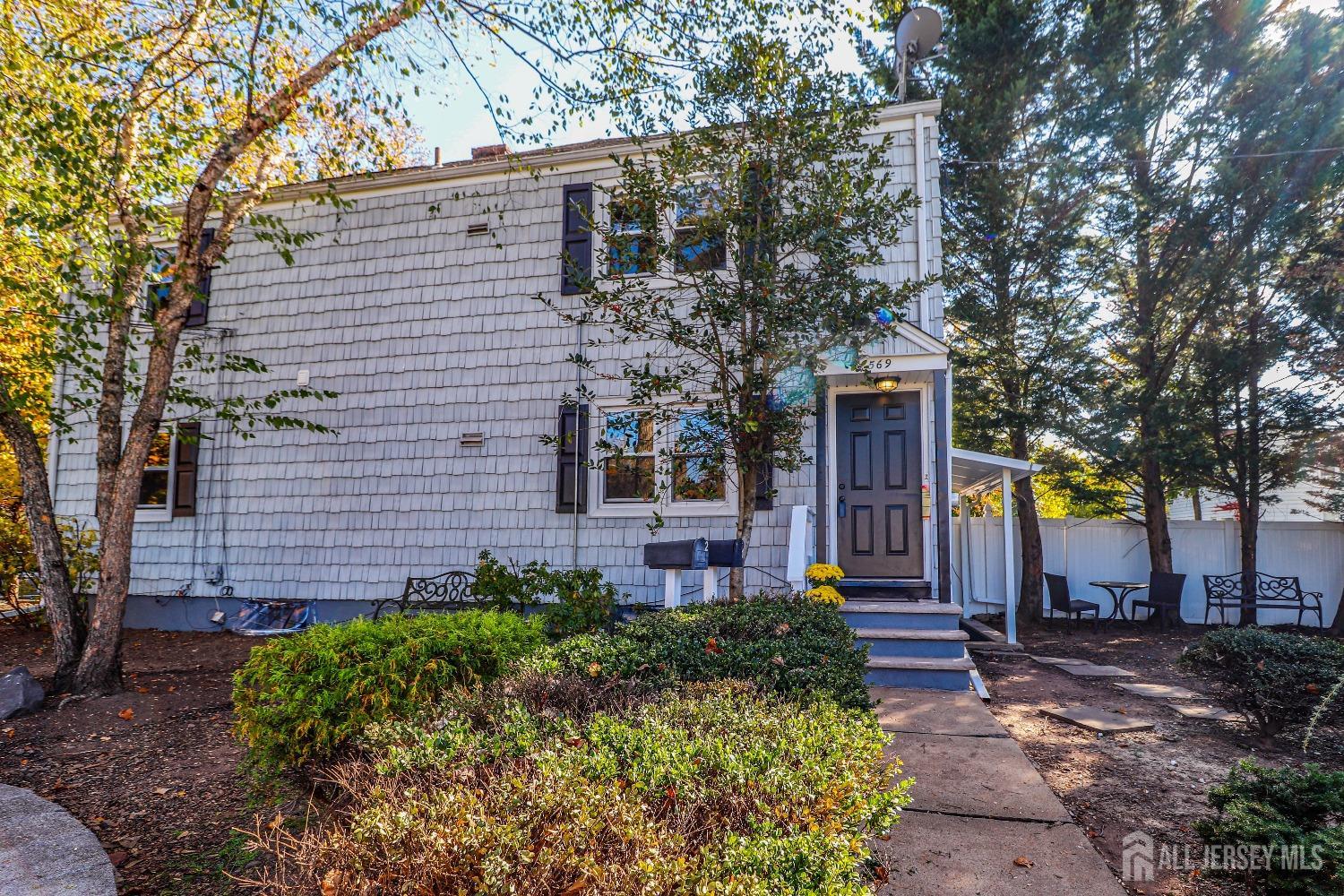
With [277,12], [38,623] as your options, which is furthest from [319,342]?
[38,623]

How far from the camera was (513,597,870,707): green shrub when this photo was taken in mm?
2922

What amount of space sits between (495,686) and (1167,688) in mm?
6160

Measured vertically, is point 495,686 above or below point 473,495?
below

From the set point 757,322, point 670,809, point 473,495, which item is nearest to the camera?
point 670,809

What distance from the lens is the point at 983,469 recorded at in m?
8.93

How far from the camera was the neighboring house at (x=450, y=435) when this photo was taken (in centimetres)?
707

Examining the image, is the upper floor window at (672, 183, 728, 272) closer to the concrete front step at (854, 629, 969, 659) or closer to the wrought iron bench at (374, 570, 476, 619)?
the concrete front step at (854, 629, 969, 659)

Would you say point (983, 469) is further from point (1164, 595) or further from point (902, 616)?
point (902, 616)

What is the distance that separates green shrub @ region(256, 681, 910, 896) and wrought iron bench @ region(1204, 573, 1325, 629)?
1044 cm

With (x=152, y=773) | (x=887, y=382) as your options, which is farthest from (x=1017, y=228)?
(x=152, y=773)

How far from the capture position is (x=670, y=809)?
176cm

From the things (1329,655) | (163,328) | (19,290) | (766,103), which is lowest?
(1329,655)

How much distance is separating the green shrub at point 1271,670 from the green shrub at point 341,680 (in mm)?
4314

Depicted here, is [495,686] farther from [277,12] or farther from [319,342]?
[319,342]
